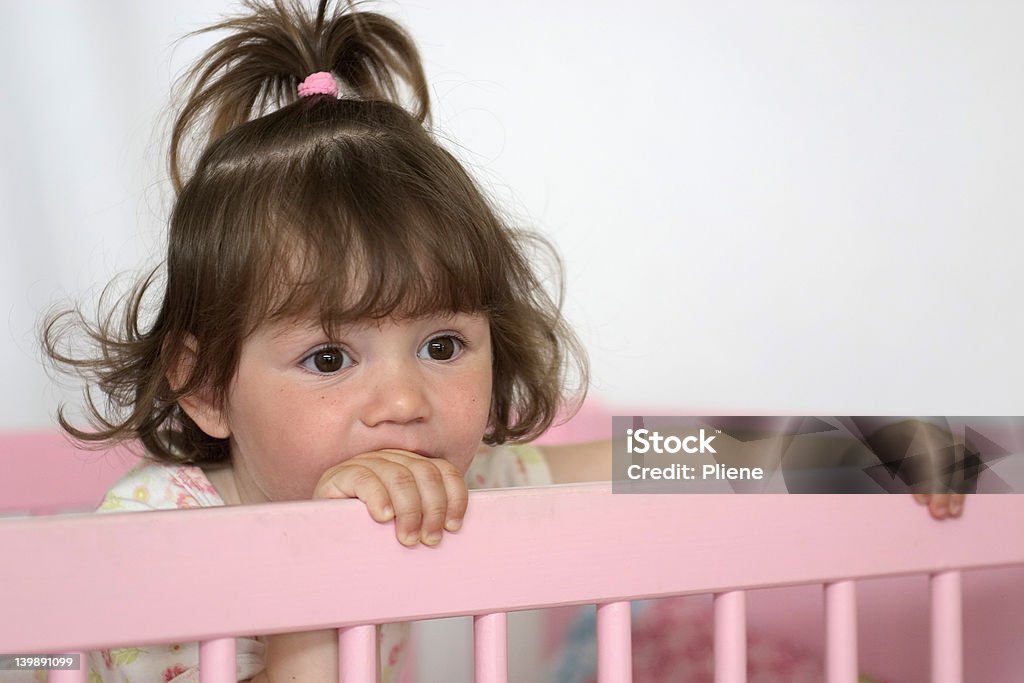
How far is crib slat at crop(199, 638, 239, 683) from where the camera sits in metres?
0.57

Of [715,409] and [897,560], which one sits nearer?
[897,560]

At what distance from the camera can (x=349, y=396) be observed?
82 cm

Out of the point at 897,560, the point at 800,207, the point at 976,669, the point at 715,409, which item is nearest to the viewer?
the point at 897,560

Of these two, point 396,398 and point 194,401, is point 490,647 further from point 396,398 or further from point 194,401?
point 194,401

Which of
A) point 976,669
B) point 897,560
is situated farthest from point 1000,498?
point 976,669

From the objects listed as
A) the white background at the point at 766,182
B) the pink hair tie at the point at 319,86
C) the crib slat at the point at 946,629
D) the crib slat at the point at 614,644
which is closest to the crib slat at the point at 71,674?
the crib slat at the point at 614,644

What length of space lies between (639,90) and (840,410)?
0.53m

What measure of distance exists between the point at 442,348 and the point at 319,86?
29 cm

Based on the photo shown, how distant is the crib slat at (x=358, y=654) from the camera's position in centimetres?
59

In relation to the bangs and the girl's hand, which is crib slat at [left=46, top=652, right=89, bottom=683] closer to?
the girl's hand

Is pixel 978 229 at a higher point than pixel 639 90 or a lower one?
lower

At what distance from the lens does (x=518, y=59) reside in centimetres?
159

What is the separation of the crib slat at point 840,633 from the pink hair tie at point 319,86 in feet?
2.00

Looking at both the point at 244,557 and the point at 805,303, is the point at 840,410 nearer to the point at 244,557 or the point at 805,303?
the point at 805,303
